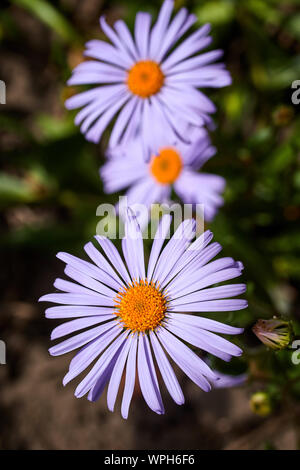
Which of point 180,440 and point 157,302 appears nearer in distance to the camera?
point 157,302

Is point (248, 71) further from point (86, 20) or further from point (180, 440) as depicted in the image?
point (180, 440)

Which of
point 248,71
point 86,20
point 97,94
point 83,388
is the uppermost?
point 86,20

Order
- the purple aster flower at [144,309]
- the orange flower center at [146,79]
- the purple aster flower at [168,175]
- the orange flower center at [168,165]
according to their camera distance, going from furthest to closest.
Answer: the orange flower center at [168,165] → the purple aster flower at [168,175] → the orange flower center at [146,79] → the purple aster flower at [144,309]

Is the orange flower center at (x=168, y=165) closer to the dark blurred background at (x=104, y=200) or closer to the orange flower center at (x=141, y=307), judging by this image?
the dark blurred background at (x=104, y=200)

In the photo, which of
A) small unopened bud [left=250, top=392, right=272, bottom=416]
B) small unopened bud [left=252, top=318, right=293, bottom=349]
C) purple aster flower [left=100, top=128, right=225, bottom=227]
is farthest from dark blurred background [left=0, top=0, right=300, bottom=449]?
small unopened bud [left=252, top=318, right=293, bottom=349]

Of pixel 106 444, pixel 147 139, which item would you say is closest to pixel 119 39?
pixel 147 139

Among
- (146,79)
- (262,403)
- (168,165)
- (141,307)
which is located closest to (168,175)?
(168,165)

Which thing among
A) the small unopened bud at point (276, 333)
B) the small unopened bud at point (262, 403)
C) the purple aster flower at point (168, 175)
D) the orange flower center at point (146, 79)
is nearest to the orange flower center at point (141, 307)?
the small unopened bud at point (276, 333)
